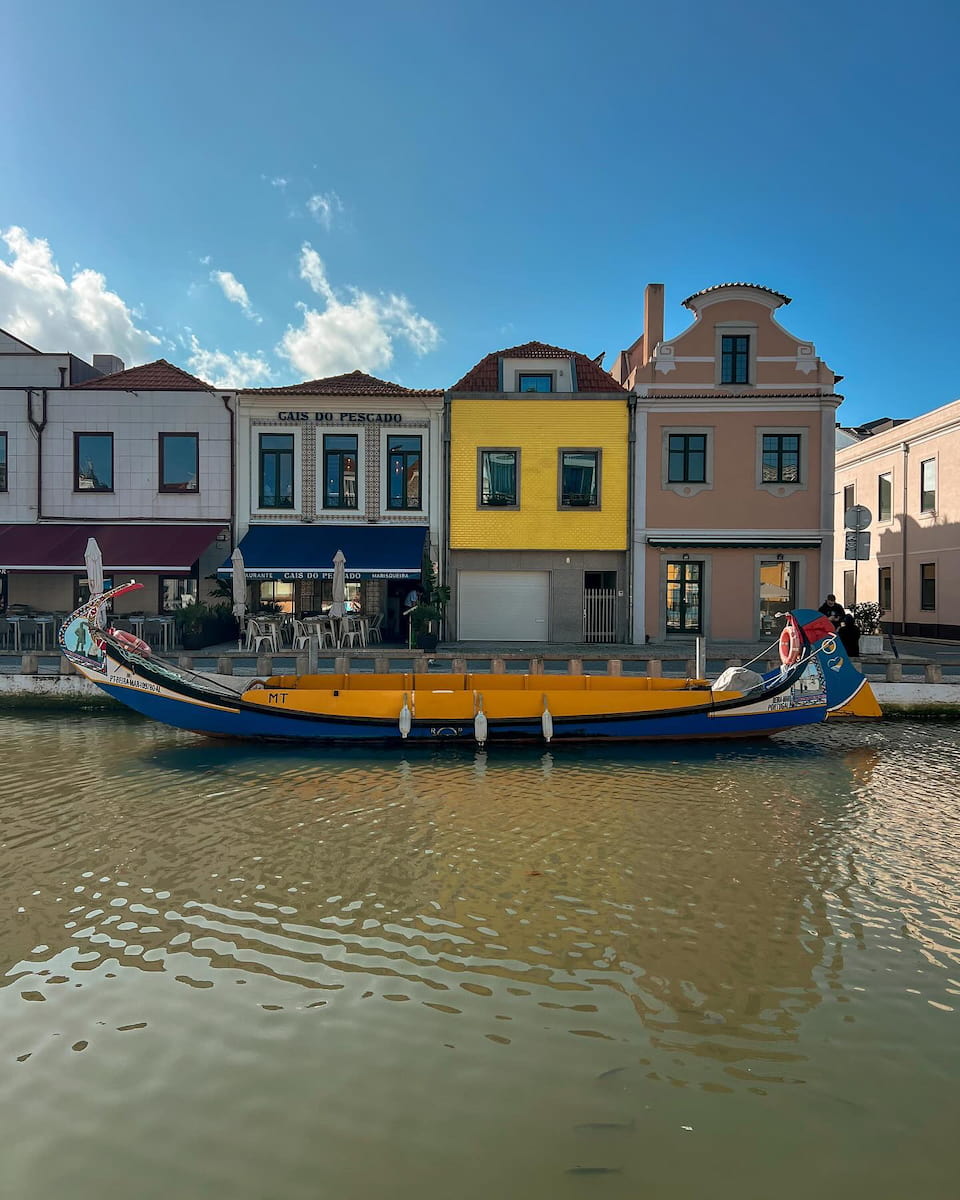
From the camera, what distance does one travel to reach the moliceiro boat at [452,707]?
12562 millimetres

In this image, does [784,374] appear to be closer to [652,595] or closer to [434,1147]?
[652,595]

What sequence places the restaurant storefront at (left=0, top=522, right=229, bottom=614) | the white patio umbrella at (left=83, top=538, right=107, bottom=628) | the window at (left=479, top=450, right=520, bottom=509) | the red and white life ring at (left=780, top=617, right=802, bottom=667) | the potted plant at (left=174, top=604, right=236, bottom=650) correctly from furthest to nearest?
the window at (left=479, top=450, right=520, bottom=509), the restaurant storefront at (left=0, top=522, right=229, bottom=614), the potted plant at (left=174, top=604, right=236, bottom=650), the white patio umbrella at (left=83, top=538, right=107, bottom=628), the red and white life ring at (left=780, top=617, right=802, bottom=667)

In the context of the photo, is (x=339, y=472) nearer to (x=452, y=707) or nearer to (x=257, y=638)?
(x=257, y=638)

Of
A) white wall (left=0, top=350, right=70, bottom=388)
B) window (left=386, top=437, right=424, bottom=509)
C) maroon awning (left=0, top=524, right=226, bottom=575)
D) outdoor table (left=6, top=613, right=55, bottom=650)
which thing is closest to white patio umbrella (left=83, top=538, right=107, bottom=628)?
maroon awning (left=0, top=524, right=226, bottom=575)

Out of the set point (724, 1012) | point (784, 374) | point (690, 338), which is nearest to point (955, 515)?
point (784, 374)

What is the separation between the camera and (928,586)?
28.0m

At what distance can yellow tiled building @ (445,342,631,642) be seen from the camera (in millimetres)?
22625

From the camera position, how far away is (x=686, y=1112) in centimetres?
410

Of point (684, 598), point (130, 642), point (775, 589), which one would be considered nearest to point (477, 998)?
point (130, 642)

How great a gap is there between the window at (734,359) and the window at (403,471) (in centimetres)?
978

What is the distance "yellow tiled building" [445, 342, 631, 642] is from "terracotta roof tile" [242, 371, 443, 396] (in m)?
1.63

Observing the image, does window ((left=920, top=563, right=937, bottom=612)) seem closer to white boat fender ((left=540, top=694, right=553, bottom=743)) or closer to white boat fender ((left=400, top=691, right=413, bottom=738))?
white boat fender ((left=540, top=694, right=553, bottom=743))

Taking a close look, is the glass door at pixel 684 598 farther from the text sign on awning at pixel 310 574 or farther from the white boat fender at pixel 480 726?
the white boat fender at pixel 480 726

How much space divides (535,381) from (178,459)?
11.6 m
